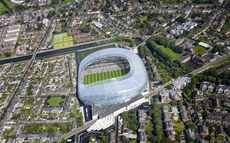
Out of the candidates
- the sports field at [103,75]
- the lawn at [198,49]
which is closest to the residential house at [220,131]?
the sports field at [103,75]

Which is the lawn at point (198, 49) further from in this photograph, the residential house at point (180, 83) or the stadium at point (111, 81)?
the stadium at point (111, 81)

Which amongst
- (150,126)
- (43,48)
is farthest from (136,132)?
(43,48)

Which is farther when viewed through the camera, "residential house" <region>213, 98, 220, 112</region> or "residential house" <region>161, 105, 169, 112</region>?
"residential house" <region>161, 105, 169, 112</region>

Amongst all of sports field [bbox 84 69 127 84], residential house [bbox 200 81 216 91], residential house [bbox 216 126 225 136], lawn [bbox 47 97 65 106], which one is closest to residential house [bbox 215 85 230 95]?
residential house [bbox 200 81 216 91]

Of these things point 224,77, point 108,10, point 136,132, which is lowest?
point 136,132

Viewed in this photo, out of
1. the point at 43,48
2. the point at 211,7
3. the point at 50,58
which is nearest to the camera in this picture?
the point at 50,58

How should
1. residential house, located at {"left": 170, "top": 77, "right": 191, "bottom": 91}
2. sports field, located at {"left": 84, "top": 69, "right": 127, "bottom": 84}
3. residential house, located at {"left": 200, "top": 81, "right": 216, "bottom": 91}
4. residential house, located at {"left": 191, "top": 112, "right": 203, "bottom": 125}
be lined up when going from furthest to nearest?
sports field, located at {"left": 84, "top": 69, "right": 127, "bottom": 84} < residential house, located at {"left": 170, "top": 77, "right": 191, "bottom": 91} < residential house, located at {"left": 200, "top": 81, "right": 216, "bottom": 91} < residential house, located at {"left": 191, "top": 112, "right": 203, "bottom": 125}

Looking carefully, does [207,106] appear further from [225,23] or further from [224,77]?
[225,23]

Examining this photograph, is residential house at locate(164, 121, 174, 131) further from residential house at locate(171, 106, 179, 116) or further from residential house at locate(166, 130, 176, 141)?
residential house at locate(171, 106, 179, 116)
